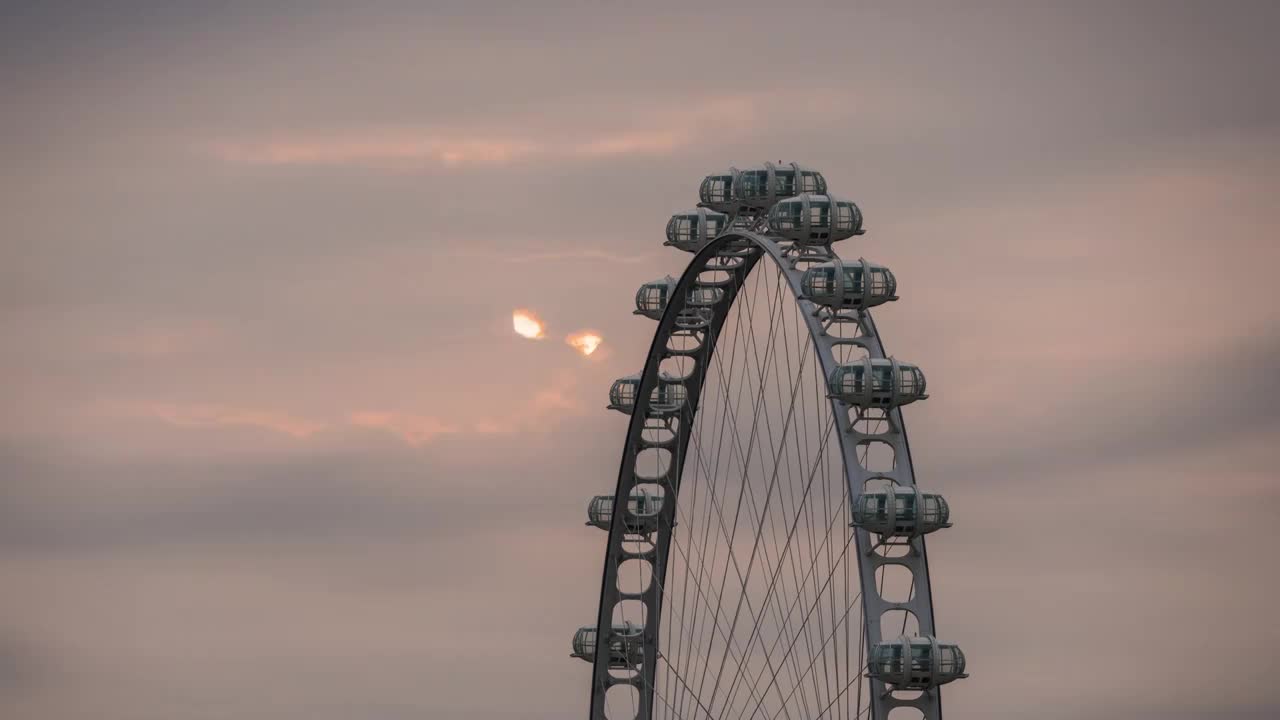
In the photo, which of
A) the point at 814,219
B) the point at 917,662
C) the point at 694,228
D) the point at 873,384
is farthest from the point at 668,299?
the point at 917,662

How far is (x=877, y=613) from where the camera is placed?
403 feet

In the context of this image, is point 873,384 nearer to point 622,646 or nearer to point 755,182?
point 755,182

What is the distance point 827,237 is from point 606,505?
24634 mm

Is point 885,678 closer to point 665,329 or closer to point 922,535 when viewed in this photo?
point 922,535

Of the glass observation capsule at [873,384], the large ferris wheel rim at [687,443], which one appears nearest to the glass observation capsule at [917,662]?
the large ferris wheel rim at [687,443]

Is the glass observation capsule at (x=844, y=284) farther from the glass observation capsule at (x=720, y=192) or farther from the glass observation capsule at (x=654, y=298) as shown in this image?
the glass observation capsule at (x=654, y=298)

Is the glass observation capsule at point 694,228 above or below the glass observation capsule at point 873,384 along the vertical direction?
above

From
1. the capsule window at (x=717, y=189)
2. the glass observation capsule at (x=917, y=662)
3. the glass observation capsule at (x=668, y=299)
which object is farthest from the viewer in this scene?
the glass observation capsule at (x=668, y=299)

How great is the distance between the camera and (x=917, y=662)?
121m

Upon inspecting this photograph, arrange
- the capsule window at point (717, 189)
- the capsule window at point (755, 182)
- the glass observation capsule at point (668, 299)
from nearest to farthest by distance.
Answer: the capsule window at point (755, 182), the capsule window at point (717, 189), the glass observation capsule at point (668, 299)

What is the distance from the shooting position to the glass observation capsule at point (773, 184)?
13212cm

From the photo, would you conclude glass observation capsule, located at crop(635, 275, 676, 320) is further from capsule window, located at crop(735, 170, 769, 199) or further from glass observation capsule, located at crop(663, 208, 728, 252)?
capsule window, located at crop(735, 170, 769, 199)

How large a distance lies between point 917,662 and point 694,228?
21732mm

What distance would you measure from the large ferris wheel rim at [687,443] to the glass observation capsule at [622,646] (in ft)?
0.88
